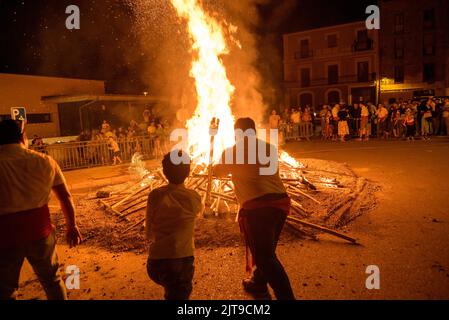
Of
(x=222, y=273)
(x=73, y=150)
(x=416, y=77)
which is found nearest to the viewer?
(x=222, y=273)

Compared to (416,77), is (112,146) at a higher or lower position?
lower

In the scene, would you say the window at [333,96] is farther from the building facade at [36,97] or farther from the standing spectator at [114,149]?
the standing spectator at [114,149]

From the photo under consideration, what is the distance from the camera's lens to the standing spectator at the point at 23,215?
2867 mm

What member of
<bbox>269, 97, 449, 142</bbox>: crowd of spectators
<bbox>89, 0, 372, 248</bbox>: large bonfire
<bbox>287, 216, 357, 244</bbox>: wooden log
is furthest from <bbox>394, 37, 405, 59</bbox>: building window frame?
<bbox>287, 216, 357, 244</bbox>: wooden log

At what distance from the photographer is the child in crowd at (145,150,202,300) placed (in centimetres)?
297

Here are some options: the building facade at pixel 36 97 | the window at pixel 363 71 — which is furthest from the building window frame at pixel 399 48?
the building facade at pixel 36 97

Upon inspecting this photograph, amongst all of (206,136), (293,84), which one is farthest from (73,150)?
(293,84)

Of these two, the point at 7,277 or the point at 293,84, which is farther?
the point at 293,84

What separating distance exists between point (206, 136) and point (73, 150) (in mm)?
6724

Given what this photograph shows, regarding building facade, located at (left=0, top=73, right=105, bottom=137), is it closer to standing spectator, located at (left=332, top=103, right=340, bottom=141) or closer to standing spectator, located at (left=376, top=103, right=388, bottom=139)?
standing spectator, located at (left=332, top=103, right=340, bottom=141)

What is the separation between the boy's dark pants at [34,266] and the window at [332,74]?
41345 millimetres

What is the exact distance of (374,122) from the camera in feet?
61.2
